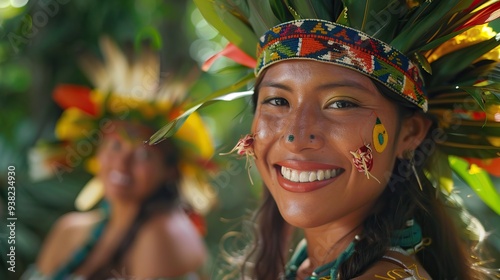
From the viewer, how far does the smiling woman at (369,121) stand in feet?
6.62

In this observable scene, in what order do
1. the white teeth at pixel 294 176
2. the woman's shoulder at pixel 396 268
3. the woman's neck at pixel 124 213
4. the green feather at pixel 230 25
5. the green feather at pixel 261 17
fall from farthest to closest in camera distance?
the woman's neck at pixel 124 213
the green feather at pixel 230 25
the green feather at pixel 261 17
the white teeth at pixel 294 176
the woman's shoulder at pixel 396 268

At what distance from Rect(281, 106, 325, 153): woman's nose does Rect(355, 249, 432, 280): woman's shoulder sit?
36 cm

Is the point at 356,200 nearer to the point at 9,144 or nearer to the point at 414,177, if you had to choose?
the point at 414,177

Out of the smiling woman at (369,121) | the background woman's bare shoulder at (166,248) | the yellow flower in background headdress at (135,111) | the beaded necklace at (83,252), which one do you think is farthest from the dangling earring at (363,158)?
the beaded necklace at (83,252)

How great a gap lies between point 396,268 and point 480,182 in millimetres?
650

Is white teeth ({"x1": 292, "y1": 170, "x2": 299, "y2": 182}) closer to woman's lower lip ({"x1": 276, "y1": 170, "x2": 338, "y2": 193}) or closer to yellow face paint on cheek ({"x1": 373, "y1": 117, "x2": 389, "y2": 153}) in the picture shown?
woman's lower lip ({"x1": 276, "y1": 170, "x2": 338, "y2": 193})

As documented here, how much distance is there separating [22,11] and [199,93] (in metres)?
1.16

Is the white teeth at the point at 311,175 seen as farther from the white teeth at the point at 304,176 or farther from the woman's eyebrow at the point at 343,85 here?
the woman's eyebrow at the point at 343,85

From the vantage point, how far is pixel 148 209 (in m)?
3.93

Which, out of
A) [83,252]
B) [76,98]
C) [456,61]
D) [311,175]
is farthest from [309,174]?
[76,98]

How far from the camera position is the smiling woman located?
2.02 m

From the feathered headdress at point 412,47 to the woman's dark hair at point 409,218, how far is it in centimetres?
8

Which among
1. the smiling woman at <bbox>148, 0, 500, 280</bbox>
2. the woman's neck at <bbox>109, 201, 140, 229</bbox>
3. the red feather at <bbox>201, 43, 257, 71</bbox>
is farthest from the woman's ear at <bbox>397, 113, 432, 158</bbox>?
the woman's neck at <bbox>109, 201, 140, 229</bbox>

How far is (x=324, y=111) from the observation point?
6.67ft
